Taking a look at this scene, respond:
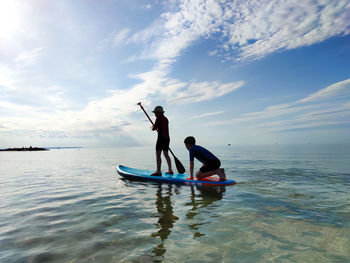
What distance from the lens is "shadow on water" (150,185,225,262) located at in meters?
2.99

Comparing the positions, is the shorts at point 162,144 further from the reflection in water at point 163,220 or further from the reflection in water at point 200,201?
the reflection in water at point 163,220

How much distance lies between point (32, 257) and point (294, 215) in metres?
4.93

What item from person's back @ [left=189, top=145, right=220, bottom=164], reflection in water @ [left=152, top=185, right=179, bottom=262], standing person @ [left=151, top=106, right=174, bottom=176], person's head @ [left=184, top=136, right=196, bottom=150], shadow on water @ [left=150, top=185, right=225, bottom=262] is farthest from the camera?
standing person @ [left=151, top=106, right=174, bottom=176]

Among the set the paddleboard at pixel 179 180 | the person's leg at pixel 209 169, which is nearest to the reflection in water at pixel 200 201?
the paddleboard at pixel 179 180

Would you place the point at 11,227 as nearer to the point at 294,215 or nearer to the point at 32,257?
the point at 32,257

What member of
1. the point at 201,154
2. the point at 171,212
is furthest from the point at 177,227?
the point at 201,154

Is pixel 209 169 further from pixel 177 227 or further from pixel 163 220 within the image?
pixel 177 227

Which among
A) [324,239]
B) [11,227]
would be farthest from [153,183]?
[324,239]

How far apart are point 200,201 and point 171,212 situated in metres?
1.28

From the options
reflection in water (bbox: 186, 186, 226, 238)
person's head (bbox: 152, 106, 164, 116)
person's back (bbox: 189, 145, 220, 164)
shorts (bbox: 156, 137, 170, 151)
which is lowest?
reflection in water (bbox: 186, 186, 226, 238)

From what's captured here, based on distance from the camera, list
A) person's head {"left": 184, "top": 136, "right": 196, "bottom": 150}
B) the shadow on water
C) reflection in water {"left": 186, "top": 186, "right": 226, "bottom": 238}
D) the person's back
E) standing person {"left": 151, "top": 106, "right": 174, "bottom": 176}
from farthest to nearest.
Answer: standing person {"left": 151, "top": 106, "right": 174, "bottom": 176}, person's head {"left": 184, "top": 136, "right": 196, "bottom": 150}, the person's back, reflection in water {"left": 186, "top": 186, "right": 226, "bottom": 238}, the shadow on water

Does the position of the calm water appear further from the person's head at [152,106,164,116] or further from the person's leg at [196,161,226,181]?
the person's head at [152,106,164,116]

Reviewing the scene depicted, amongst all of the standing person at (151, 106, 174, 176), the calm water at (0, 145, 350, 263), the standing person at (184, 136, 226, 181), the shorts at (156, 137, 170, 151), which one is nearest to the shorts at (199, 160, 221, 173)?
the standing person at (184, 136, 226, 181)

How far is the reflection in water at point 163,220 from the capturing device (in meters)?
2.88
